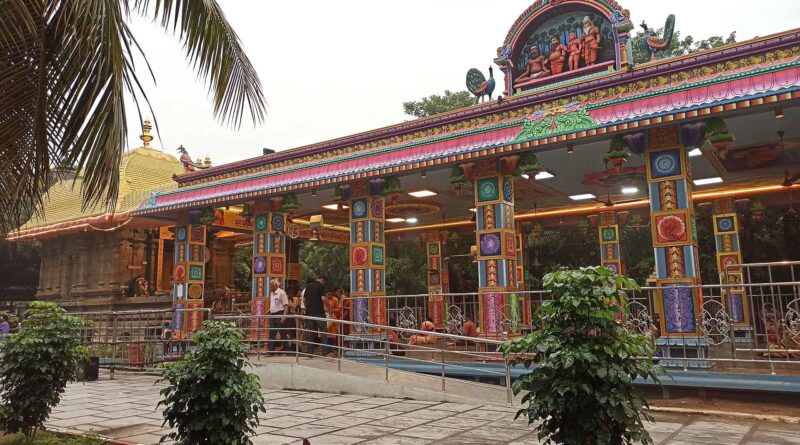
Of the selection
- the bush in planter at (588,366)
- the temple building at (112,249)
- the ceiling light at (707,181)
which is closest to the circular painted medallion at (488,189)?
the ceiling light at (707,181)

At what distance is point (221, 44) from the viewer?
5.43m

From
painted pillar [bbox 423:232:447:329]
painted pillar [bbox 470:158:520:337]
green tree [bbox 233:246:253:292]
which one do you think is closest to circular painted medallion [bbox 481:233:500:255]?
painted pillar [bbox 470:158:520:337]

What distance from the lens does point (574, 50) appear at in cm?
1075

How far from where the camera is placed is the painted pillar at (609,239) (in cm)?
1667

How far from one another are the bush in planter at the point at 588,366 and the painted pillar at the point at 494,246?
6994 mm

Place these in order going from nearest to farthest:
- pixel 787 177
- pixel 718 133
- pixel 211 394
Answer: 1. pixel 211 394
2. pixel 718 133
3. pixel 787 177

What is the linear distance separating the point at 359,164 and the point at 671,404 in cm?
779

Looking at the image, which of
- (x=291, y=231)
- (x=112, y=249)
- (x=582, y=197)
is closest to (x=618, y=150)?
(x=582, y=197)

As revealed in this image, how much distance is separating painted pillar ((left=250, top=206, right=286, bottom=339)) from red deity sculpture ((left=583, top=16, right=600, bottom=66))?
817cm

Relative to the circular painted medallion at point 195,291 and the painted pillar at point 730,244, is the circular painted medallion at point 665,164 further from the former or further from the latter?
the circular painted medallion at point 195,291

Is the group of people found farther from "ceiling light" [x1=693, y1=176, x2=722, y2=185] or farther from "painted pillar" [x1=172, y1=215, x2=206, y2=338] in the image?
"ceiling light" [x1=693, y1=176, x2=722, y2=185]

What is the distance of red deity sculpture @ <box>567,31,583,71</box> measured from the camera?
1067 centimetres

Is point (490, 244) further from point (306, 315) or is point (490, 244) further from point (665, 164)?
point (306, 315)

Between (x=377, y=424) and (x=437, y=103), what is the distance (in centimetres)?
2371
